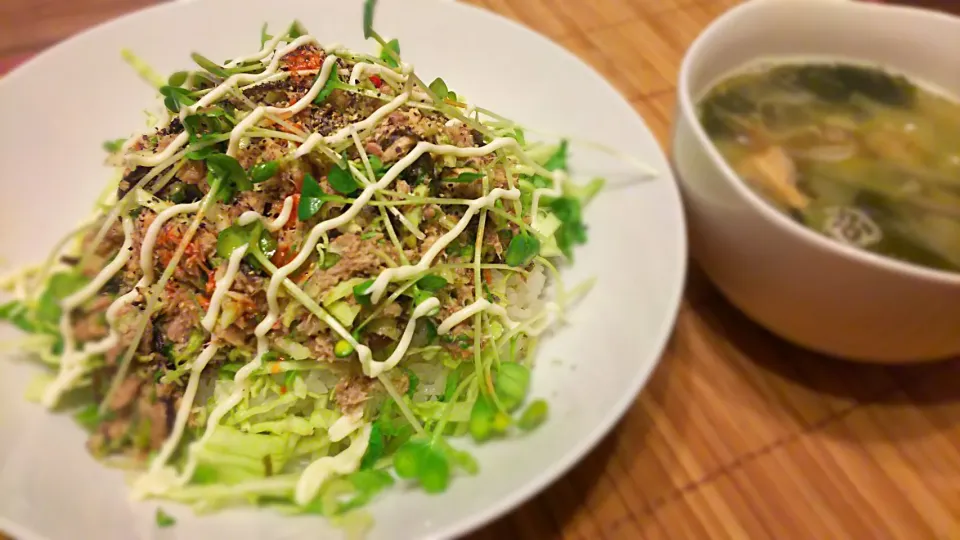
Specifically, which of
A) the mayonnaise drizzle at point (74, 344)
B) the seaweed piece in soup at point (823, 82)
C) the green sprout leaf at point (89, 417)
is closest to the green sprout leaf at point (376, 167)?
the mayonnaise drizzle at point (74, 344)

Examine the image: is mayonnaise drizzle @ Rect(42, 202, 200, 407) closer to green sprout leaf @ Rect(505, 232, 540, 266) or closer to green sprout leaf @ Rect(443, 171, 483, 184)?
green sprout leaf @ Rect(443, 171, 483, 184)

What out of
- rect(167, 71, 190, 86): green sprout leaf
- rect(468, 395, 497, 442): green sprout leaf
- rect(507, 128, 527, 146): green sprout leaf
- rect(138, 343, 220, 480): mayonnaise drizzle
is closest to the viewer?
rect(138, 343, 220, 480): mayonnaise drizzle

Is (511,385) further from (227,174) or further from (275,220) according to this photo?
(227,174)

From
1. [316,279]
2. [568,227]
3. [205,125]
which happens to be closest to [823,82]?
[568,227]

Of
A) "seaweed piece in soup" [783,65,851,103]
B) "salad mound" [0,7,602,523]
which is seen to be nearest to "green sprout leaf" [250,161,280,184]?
"salad mound" [0,7,602,523]

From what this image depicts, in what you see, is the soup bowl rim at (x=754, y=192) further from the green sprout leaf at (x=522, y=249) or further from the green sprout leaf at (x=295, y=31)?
the green sprout leaf at (x=295, y=31)

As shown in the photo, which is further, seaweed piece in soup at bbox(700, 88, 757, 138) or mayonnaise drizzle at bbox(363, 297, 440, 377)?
seaweed piece in soup at bbox(700, 88, 757, 138)

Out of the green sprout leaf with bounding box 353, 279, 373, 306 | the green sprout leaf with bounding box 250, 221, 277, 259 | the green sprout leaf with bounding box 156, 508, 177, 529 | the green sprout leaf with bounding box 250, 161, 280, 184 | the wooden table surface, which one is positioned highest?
the green sprout leaf with bounding box 250, 161, 280, 184

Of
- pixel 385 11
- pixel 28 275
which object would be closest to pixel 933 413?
pixel 385 11
